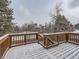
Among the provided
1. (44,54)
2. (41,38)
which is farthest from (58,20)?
(44,54)

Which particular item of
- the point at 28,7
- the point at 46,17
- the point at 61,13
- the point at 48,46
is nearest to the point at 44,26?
the point at 46,17

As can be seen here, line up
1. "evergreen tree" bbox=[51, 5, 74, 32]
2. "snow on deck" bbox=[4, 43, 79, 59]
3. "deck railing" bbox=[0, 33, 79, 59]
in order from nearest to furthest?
"snow on deck" bbox=[4, 43, 79, 59], "deck railing" bbox=[0, 33, 79, 59], "evergreen tree" bbox=[51, 5, 74, 32]

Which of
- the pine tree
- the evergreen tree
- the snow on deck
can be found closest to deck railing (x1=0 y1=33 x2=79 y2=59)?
the snow on deck

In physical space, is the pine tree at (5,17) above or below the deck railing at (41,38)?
above

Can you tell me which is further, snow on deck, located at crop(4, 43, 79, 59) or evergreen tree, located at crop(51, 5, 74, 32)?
evergreen tree, located at crop(51, 5, 74, 32)

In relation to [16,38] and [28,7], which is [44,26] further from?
[16,38]

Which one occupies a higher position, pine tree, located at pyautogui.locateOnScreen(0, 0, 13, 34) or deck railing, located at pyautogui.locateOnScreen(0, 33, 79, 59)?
pine tree, located at pyautogui.locateOnScreen(0, 0, 13, 34)

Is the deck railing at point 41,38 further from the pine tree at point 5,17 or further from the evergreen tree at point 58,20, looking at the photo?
the evergreen tree at point 58,20

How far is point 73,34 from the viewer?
8852mm

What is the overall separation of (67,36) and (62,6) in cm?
1682

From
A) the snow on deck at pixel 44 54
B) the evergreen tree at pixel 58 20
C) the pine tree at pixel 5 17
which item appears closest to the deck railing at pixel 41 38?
the snow on deck at pixel 44 54

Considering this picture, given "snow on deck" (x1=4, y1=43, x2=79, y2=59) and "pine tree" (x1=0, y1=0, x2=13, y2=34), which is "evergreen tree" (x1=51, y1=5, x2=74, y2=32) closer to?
"pine tree" (x1=0, y1=0, x2=13, y2=34)

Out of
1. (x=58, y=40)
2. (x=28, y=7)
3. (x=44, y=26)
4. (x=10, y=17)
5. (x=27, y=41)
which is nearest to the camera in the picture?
(x=58, y=40)

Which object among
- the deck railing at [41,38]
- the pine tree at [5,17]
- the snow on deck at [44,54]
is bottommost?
the snow on deck at [44,54]
